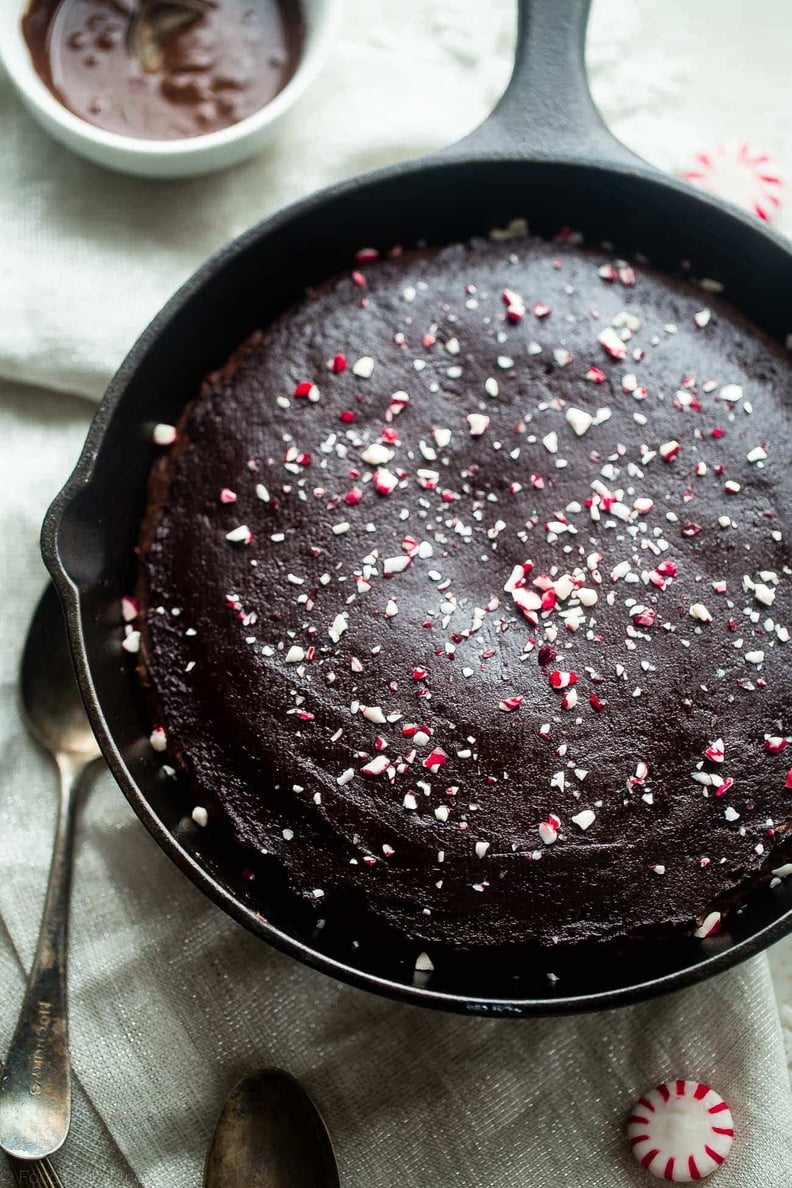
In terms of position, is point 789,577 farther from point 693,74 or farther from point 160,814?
point 693,74

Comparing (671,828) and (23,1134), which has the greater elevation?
(671,828)

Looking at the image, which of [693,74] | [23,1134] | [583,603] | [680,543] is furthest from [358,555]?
[693,74]

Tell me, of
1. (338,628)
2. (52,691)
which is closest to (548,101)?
(338,628)

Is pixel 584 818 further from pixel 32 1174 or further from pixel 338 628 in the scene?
pixel 32 1174

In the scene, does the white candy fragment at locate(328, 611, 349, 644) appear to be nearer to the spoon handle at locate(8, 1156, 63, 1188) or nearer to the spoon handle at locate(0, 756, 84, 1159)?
the spoon handle at locate(0, 756, 84, 1159)

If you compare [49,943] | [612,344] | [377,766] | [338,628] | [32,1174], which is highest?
[612,344]

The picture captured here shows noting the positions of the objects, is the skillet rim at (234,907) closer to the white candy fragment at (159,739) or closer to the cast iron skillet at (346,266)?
the cast iron skillet at (346,266)
